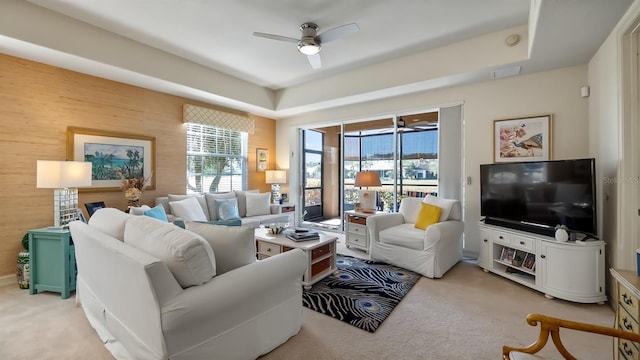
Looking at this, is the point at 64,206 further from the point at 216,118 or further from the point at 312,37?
the point at 312,37

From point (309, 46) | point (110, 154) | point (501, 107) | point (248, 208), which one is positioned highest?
point (309, 46)

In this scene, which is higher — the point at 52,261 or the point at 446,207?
the point at 446,207

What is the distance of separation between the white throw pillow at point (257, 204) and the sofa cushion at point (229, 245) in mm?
3248

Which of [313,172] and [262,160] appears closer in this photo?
[262,160]

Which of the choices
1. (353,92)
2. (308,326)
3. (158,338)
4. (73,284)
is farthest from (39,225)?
(353,92)

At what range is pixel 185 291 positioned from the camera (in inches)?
59.8

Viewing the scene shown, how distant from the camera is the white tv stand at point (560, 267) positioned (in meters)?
2.58

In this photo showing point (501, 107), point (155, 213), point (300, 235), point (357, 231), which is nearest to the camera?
point (300, 235)

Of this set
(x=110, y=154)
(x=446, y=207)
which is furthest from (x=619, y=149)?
(x=110, y=154)

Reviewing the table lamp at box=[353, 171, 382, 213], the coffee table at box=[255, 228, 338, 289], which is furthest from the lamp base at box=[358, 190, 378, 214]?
the coffee table at box=[255, 228, 338, 289]

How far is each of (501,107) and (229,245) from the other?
158 inches

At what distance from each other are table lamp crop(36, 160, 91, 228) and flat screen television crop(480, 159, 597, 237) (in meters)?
4.77

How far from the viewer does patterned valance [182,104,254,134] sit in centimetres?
481

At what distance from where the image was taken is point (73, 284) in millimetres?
2883
